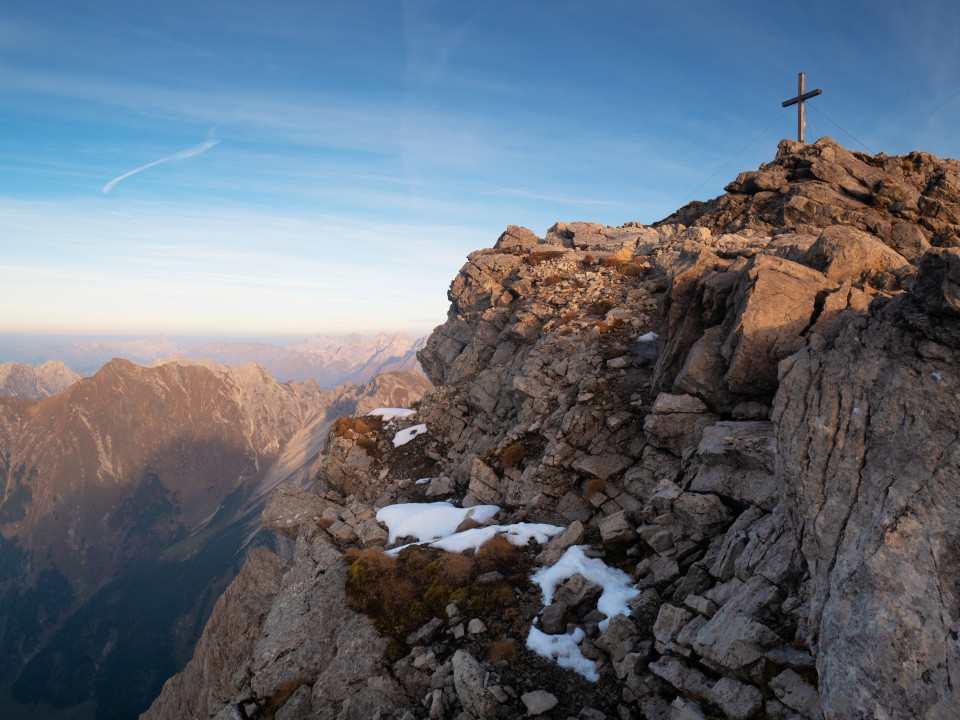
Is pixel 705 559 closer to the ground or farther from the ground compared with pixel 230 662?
farther from the ground

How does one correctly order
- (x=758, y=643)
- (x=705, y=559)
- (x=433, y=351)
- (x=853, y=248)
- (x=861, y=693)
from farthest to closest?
1. (x=433, y=351)
2. (x=853, y=248)
3. (x=705, y=559)
4. (x=758, y=643)
5. (x=861, y=693)

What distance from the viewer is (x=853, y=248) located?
60.1ft

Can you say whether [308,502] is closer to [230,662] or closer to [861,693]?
[230,662]

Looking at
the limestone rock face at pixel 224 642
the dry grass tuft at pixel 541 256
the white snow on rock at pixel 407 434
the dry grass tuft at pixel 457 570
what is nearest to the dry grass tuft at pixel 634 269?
the dry grass tuft at pixel 541 256

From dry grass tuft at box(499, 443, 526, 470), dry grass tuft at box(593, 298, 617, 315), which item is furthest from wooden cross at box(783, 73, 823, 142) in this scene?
dry grass tuft at box(499, 443, 526, 470)

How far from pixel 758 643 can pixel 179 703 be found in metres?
42.0

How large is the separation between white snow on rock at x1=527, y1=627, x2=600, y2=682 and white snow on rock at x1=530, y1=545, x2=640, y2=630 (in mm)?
982

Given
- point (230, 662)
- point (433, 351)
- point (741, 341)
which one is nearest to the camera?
point (741, 341)

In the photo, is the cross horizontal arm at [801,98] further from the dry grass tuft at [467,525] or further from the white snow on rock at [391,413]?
the dry grass tuft at [467,525]

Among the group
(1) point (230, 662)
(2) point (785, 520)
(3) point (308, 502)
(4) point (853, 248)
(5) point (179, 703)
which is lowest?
Result: (5) point (179, 703)

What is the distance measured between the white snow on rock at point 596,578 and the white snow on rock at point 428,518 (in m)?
7.22

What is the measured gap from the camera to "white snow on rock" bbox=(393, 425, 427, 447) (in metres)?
39.2

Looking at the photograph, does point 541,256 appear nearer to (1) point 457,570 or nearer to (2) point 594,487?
(2) point 594,487

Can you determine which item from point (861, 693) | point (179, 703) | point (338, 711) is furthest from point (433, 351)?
point (861, 693)
